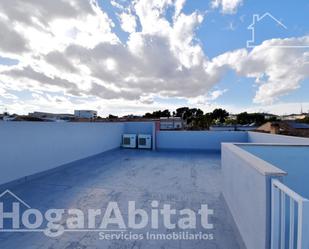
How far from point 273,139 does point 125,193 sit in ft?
13.7

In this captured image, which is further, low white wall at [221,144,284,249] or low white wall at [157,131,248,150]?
low white wall at [157,131,248,150]

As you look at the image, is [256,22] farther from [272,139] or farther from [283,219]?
[283,219]

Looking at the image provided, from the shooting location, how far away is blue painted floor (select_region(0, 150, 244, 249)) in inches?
84.1

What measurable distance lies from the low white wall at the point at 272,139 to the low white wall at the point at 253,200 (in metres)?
2.37

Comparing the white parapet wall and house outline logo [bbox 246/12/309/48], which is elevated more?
house outline logo [bbox 246/12/309/48]

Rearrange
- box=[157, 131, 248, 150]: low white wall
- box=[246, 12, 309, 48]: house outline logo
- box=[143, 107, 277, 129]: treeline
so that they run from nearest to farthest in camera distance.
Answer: box=[246, 12, 309, 48]: house outline logo, box=[157, 131, 248, 150]: low white wall, box=[143, 107, 277, 129]: treeline

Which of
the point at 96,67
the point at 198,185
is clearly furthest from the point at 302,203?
the point at 96,67

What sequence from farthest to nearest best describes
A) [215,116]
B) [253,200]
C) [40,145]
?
[215,116]
[40,145]
[253,200]

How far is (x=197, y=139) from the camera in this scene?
930 centimetres

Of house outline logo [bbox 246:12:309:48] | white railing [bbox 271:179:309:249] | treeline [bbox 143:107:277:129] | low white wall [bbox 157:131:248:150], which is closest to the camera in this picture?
white railing [bbox 271:179:309:249]

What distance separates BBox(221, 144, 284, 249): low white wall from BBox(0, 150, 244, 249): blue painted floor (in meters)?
0.31

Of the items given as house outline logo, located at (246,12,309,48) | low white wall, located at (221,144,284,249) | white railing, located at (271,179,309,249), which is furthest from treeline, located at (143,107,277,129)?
white railing, located at (271,179,309,249)

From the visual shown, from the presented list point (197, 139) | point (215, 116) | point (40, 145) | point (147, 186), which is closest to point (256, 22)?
point (197, 139)

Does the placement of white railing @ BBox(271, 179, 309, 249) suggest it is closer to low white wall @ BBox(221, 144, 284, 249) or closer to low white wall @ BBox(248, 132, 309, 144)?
low white wall @ BBox(221, 144, 284, 249)
